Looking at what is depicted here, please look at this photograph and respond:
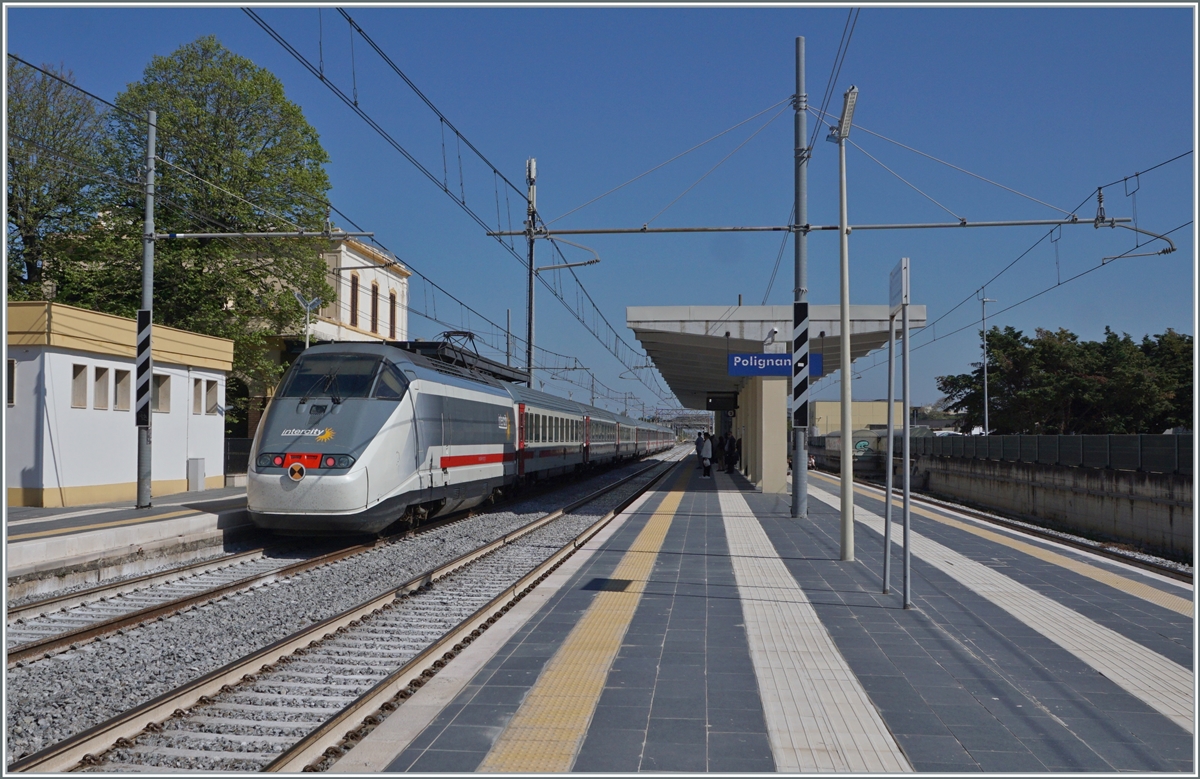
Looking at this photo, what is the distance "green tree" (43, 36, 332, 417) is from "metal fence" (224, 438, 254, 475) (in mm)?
2796

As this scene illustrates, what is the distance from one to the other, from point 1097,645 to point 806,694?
2.81 meters

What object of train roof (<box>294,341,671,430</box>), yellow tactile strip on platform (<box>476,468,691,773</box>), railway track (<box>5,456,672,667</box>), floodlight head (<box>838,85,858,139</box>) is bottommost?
railway track (<box>5,456,672,667</box>)

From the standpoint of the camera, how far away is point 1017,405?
147ft

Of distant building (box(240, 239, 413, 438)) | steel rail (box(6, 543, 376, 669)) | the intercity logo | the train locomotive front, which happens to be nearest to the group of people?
distant building (box(240, 239, 413, 438))

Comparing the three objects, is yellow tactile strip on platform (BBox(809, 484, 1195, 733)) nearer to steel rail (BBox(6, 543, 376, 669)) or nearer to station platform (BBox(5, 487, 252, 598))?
steel rail (BBox(6, 543, 376, 669))

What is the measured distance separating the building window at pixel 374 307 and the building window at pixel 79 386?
84.7 ft

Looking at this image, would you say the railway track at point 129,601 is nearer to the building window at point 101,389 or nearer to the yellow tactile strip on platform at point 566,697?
the yellow tactile strip on platform at point 566,697

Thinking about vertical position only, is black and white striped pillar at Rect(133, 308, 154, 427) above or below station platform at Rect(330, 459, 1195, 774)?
above

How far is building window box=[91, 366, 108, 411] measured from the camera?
18.9 metres

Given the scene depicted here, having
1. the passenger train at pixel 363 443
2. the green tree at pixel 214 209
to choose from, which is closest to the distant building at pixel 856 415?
the green tree at pixel 214 209

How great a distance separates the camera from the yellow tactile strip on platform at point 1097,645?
18.5ft

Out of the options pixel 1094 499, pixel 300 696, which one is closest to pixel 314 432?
pixel 300 696

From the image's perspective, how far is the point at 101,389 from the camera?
19.0 meters

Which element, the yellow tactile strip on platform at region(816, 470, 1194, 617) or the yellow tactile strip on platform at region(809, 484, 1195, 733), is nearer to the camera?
the yellow tactile strip on platform at region(809, 484, 1195, 733)
